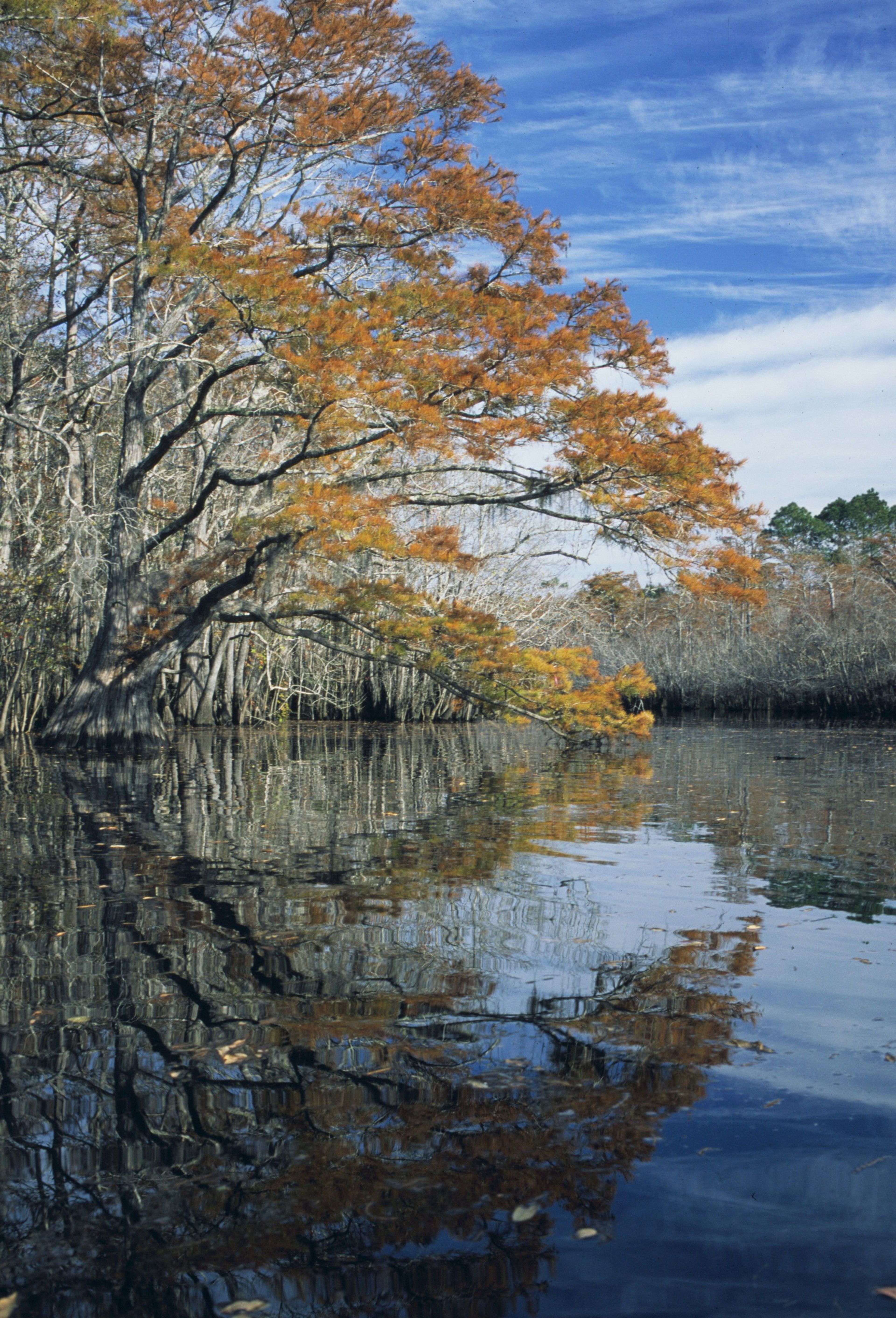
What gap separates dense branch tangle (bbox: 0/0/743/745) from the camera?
39.3ft

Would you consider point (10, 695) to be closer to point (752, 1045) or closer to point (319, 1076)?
point (319, 1076)

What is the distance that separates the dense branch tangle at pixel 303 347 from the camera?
1198cm

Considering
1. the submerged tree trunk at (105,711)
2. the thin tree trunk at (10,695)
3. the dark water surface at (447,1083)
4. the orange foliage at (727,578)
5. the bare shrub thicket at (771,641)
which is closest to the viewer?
the dark water surface at (447,1083)

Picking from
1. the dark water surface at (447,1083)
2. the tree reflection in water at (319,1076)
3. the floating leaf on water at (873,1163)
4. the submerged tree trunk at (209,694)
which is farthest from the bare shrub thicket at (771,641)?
the floating leaf on water at (873,1163)

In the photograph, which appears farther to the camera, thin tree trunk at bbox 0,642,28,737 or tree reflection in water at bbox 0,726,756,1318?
thin tree trunk at bbox 0,642,28,737

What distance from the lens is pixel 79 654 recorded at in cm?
1877

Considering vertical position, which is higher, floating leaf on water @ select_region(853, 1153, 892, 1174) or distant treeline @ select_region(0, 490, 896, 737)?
distant treeline @ select_region(0, 490, 896, 737)

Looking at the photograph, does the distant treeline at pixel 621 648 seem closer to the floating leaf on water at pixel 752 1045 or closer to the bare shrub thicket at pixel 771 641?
the bare shrub thicket at pixel 771 641

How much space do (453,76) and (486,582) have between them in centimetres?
1076

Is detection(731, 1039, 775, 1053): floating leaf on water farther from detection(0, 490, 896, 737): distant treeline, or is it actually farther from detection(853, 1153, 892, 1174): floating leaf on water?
detection(0, 490, 896, 737): distant treeline

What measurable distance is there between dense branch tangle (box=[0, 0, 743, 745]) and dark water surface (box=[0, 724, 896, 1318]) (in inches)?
271

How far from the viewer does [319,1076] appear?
2896 mm

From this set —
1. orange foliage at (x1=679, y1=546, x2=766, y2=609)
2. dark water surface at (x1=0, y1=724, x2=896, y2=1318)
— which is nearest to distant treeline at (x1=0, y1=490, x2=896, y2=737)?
orange foliage at (x1=679, y1=546, x2=766, y2=609)

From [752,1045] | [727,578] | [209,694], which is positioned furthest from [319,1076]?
[209,694]
